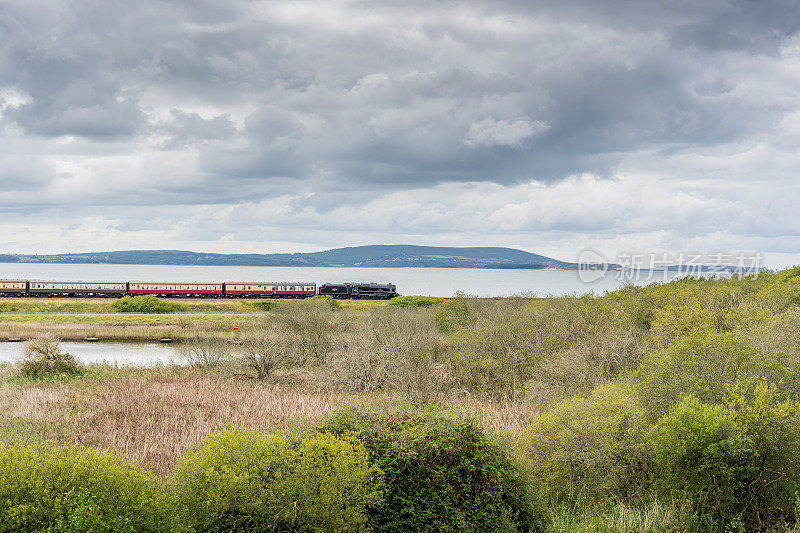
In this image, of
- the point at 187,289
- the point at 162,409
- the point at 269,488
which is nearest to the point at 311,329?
the point at 162,409

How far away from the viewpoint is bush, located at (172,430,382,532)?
23.5 feet

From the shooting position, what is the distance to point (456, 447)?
9148 millimetres

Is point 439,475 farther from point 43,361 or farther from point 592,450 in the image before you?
point 43,361

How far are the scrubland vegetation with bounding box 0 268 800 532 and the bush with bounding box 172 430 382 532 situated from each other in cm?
2

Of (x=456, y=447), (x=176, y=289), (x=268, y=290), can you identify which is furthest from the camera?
(x=268, y=290)

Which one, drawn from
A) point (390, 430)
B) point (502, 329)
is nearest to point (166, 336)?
point (502, 329)

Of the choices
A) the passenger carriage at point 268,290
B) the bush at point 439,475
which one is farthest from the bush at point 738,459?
the passenger carriage at point 268,290

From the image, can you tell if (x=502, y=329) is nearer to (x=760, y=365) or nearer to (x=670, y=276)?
(x=760, y=365)

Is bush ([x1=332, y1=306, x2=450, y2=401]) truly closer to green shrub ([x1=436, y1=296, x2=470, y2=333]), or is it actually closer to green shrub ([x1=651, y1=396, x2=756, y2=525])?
green shrub ([x1=436, y1=296, x2=470, y2=333])

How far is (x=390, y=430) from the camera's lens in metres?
9.26

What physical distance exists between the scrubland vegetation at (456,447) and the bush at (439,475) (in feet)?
0.10

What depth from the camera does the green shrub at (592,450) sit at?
11352mm

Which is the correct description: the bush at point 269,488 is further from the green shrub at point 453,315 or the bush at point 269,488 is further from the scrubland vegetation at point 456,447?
the green shrub at point 453,315

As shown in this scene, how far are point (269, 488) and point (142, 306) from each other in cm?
6495
